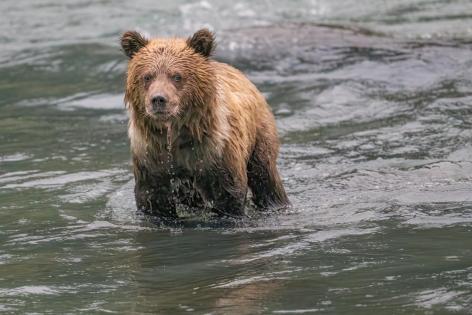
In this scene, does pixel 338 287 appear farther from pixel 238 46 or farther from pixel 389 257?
pixel 238 46

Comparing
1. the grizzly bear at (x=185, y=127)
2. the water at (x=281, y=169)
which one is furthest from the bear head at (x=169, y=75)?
the water at (x=281, y=169)

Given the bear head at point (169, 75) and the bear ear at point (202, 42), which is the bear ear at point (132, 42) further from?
the bear ear at point (202, 42)

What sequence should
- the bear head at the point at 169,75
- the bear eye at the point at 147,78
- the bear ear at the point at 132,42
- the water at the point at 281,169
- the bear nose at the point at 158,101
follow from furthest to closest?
the bear ear at the point at 132,42 → the bear eye at the point at 147,78 → the bear head at the point at 169,75 → the bear nose at the point at 158,101 → the water at the point at 281,169

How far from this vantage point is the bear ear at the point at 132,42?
861 cm

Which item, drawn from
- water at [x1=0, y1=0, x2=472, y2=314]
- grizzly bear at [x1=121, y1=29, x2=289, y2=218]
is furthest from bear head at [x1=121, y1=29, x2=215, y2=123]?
water at [x1=0, y1=0, x2=472, y2=314]

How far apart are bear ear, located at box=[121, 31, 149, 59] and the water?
1.60 metres

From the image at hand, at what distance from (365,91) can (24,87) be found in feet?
16.6

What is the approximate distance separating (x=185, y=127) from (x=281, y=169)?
2.86 meters

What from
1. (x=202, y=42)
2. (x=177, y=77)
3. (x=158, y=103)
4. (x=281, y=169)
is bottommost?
(x=281, y=169)

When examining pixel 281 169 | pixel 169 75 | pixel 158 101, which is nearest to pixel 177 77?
pixel 169 75

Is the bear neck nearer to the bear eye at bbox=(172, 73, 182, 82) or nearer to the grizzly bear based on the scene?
the grizzly bear

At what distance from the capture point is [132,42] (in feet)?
28.4

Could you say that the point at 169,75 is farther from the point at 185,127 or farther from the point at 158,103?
the point at 185,127

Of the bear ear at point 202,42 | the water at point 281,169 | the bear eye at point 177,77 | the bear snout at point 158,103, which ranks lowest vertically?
the water at point 281,169
